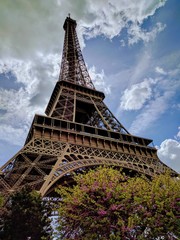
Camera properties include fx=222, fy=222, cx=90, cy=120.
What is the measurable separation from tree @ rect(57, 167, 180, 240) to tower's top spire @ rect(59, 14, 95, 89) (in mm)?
24280

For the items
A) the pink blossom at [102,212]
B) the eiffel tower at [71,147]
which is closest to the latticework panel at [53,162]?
the eiffel tower at [71,147]

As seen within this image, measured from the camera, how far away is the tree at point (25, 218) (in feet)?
36.2

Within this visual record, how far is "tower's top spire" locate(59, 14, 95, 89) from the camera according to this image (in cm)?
3572

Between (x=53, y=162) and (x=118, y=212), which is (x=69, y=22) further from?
(x=118, y=212)

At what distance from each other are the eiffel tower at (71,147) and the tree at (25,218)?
102 centimetres

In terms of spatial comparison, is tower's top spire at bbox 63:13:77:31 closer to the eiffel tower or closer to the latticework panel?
the eiffel tower

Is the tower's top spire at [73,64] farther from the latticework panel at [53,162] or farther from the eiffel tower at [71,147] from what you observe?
the latticework panel at [53,162]

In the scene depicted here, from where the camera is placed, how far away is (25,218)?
11547 mm

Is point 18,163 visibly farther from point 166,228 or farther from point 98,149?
point 166,228

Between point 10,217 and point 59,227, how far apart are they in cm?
268

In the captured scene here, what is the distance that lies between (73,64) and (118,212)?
32.5m

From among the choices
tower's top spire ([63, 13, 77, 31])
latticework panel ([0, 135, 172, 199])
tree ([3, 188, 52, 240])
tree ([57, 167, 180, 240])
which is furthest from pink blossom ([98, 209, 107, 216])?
tower's top spire ([63, 13, 77, 31])

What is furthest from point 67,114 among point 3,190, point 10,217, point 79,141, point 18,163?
point 10,217

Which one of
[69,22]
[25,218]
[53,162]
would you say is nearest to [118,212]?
[25,218]
